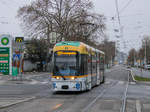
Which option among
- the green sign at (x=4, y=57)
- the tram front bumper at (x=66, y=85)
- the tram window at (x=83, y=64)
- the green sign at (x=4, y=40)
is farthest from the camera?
the green sign at (x=4, y=40)

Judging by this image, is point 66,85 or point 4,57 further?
point 4,57

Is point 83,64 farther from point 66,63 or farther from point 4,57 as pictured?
point 4,57

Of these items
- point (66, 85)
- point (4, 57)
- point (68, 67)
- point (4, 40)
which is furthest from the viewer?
point (4, 40)

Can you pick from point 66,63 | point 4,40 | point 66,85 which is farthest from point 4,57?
point 66,85

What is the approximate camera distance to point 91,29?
47.3 metres

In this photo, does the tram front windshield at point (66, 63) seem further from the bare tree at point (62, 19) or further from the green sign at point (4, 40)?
the bare tree at point (62, 19)

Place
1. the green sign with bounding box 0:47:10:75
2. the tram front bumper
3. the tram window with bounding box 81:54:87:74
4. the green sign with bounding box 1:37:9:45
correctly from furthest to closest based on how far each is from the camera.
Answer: the green sign with bounding box 1:37:9:45 < the green sign with bounding box 0:47:10:75 < the tram window with bounding box 81:54:87:74 < the tram front bumper

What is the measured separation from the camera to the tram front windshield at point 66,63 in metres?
18.2

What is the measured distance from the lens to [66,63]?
18.2 meters

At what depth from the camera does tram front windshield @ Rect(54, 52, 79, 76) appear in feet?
59.6

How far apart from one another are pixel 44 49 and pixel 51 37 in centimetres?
1280

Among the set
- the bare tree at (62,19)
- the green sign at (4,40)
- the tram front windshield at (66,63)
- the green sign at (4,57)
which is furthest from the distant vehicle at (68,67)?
the bare tree at (62,19)

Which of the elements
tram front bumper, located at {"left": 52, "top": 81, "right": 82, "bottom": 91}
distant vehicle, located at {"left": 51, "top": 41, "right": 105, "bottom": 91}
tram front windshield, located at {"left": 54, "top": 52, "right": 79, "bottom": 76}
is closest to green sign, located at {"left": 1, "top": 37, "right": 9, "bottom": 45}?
distant vehicle, located at {"left": 51, "top": 41, "right": 105, "bottom": 91}

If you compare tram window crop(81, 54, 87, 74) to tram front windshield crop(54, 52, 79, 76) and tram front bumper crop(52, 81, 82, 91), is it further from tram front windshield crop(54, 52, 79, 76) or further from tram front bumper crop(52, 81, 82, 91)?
tram front bumper crop(52, 81, 82, 91)
